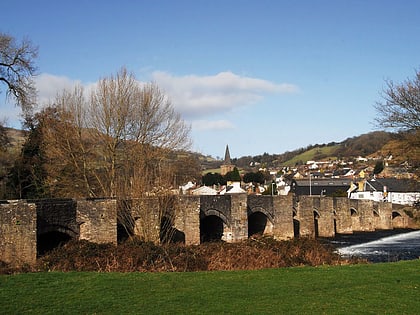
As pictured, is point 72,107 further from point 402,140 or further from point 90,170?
point 402,140

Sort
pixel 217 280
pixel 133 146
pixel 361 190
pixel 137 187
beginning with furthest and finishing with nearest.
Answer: pixel 361 190 → pixel 133 146 → pixel 137 187 → pixel 217 280

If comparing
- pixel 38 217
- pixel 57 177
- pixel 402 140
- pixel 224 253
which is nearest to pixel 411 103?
pixel 402 140

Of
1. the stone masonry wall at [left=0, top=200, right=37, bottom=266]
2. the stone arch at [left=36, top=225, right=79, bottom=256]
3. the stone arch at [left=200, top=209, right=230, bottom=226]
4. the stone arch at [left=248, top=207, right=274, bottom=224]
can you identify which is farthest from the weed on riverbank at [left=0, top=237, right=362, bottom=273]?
the stone arch at [left=248, top=207, right=274, bottom=224]

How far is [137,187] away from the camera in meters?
20.2

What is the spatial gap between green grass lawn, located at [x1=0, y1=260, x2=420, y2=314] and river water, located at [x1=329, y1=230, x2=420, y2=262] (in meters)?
14.1

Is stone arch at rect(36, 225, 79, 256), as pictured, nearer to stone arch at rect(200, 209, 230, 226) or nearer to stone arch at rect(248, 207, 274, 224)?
stone arch at rect(200, 209, 230, 226)

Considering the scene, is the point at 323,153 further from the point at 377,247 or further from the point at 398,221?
the point at 377,247

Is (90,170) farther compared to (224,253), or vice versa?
(90,170)

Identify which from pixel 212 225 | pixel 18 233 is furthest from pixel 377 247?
pixel 18 233

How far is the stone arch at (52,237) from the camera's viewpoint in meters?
19.0

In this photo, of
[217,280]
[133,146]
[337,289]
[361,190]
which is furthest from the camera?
[361,190]

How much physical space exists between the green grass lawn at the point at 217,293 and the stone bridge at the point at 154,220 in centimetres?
596

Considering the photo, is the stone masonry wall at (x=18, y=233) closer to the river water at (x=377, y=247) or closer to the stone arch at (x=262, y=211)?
the river water at (x=377, y=247)

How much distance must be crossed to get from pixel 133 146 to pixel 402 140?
15.4 meters
